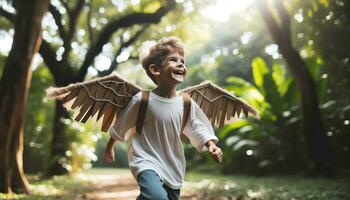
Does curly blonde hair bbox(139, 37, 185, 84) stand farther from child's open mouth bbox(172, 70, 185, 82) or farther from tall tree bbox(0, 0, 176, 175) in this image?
tall tree bbox(0, 0, 176, 175)

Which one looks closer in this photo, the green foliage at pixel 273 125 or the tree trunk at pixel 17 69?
the tree trunk at pixel 17 69

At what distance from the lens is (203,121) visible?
11.2 feet

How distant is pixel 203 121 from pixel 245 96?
29.4ft

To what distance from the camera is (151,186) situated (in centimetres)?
274

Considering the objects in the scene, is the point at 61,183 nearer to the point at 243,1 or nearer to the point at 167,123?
the point at 243,1

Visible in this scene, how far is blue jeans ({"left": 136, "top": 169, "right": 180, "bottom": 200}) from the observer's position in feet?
8.83

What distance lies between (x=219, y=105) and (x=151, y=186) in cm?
122

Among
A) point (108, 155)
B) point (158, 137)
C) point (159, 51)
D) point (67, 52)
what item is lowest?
point (108, 155)

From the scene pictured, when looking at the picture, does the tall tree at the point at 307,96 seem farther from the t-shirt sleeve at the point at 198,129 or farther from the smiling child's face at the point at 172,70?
the smiling child's face at the point at 172,70

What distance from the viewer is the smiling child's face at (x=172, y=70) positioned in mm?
3070

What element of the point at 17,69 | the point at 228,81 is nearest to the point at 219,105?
the point at 17,69

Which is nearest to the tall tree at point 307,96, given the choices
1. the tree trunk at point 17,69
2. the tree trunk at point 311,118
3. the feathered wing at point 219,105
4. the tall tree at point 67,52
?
the tree trunk at point 311,118

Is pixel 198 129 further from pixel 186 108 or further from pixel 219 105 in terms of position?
pixel 219 105

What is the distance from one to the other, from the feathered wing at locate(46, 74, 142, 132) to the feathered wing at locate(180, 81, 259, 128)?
2.15ft
